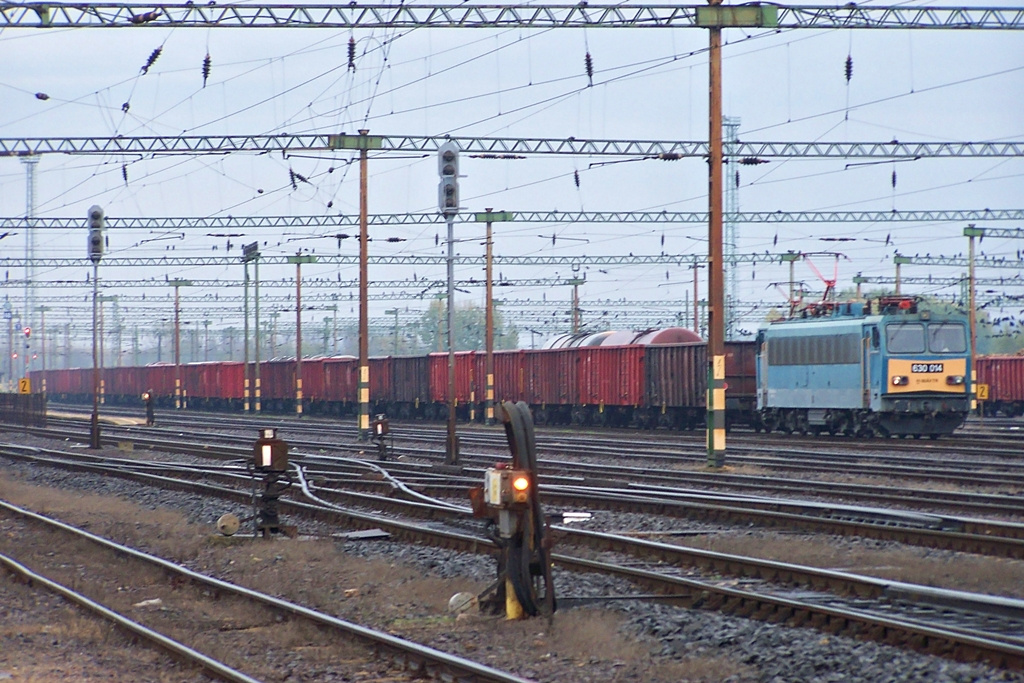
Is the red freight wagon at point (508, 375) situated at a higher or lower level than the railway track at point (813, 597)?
higher

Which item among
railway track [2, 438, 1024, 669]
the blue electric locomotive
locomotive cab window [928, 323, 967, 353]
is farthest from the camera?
locomotive cab window [928, 323, 967, 353]

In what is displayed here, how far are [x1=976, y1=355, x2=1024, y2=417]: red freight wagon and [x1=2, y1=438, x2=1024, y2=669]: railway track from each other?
41545 mm

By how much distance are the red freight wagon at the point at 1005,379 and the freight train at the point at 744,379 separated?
17.6m

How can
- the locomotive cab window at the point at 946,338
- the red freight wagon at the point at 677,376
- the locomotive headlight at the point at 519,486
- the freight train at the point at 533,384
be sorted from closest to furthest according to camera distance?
the locomotive headlight at the point at 519,486 < the locomotive cab window at the point at 946,338 < the red freight wagon at the point at 677,376 < the freight train at the point at 533,384

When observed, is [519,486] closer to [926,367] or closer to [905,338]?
[905,338]

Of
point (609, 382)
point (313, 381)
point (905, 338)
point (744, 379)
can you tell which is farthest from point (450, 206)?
point (313, 381)

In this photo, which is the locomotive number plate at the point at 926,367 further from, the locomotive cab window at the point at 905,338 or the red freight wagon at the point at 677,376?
the red freight wagon at the point at 677,376

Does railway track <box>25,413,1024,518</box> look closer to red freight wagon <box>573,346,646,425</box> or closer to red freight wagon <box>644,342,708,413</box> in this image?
red freight wagon <box>644,342,708,413</box>

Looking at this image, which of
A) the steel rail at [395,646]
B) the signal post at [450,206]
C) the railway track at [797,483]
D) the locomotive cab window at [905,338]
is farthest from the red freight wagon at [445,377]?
the steel rail at [395,646]

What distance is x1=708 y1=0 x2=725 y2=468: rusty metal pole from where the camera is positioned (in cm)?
2228

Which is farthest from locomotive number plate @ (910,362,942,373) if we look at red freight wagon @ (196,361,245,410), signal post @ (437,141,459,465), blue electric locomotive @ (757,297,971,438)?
red freight wagon @ (196,361,245,410)

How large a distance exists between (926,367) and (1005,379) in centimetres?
2503

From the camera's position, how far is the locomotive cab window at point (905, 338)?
2791 centimetres

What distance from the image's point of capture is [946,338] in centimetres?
2895
